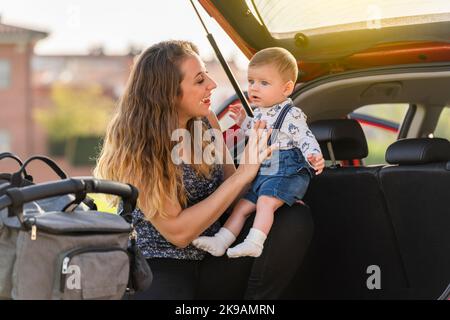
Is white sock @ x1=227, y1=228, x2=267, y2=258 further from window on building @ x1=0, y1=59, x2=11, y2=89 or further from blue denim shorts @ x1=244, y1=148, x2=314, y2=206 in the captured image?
window on building @ x1=0, y1=59, x2=11, y2=89

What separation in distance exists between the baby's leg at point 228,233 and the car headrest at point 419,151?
0.59 metres

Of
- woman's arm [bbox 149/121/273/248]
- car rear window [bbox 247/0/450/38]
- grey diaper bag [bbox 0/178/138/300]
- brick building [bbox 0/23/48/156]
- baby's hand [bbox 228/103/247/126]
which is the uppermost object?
brick building [bbox 0/23/48/156]

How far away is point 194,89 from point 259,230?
558 millimetres

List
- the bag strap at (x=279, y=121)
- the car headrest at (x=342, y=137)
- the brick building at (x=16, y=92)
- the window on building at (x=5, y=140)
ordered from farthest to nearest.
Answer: the window on building at (x=5, y=140), the brick building at (x=16, y=92), the car headrest at (x=342, y=137), the bag strap at (x=279, y=121)

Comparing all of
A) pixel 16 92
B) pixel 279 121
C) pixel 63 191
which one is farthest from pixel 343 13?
pixel 16 92

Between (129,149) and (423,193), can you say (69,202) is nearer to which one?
(129,149)

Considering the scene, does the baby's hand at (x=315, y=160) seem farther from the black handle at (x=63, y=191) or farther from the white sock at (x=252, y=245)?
the black handle at (x=63, y=191)

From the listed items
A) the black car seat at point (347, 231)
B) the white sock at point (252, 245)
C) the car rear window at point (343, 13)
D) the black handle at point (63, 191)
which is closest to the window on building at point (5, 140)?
the black car seat at point (347, 231)

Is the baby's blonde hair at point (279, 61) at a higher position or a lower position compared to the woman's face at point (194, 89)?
higher

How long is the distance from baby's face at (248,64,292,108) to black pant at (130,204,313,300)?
402 millimetres

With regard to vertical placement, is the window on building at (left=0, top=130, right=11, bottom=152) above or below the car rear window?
above

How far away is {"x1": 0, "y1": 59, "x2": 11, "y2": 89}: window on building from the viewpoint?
41.2 meters

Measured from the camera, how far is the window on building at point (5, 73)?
1620 inches

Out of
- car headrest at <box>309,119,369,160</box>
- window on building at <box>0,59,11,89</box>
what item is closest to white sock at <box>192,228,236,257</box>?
car headrest at <box>309,119,369,160</box>
